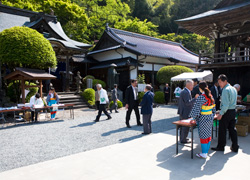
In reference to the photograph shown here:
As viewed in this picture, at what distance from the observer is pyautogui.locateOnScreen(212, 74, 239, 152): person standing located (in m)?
4.13

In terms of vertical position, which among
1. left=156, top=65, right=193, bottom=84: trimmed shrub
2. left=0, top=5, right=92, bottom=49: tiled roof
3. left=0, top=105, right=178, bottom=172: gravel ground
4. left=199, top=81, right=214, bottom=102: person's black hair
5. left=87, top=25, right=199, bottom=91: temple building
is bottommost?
left=0, top=105, right=178, bottom=172: gravel ground

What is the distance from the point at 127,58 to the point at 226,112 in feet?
41.2

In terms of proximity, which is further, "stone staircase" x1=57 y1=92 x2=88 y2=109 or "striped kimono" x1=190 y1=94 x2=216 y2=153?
"stone staircase" x1=57 y1=92 x2=88 y2=109

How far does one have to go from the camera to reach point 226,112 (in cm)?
432

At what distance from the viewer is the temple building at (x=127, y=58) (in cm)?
1622

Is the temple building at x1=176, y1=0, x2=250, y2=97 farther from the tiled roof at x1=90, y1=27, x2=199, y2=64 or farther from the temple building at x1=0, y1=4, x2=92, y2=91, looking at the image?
the temple building at x1=0, y1=4, x2=92, y2=91

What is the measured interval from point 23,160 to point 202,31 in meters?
11.7

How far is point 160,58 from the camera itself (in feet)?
60.9

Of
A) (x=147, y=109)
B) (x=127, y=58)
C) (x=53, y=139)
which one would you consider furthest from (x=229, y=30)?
(x=53, y=139)

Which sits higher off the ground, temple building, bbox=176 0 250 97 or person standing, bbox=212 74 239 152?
temple building, bbox=176 0 250 97

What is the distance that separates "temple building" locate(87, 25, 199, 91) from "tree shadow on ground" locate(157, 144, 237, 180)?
11623 millimetres

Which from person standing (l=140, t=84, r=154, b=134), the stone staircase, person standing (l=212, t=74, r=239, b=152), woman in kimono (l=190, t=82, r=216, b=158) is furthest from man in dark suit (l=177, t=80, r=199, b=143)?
the stone staircase

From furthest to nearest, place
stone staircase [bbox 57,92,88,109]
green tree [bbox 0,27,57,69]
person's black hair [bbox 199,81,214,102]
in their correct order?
1. stone staircase [bbox 57,92,88,109]
2. green tree [bbox 0,27,57,69]
3. person's black hair [bbox 199,81,214,102]

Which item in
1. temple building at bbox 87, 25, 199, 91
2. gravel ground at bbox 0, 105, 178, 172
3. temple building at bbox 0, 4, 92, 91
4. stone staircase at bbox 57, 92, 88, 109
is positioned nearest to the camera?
gravel ground at bbox 0, 105, 178, 172
